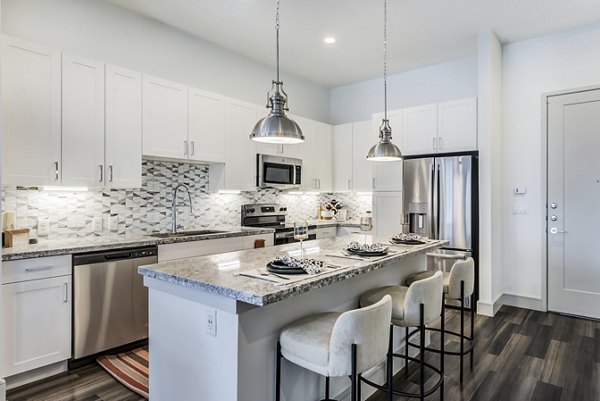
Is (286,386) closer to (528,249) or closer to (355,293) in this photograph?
(355,293)

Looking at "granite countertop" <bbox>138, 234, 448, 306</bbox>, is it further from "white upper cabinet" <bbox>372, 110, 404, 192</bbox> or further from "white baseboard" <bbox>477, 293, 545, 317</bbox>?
"white upper cabinet" <bbox>372, 110, 404, 192</bbox>

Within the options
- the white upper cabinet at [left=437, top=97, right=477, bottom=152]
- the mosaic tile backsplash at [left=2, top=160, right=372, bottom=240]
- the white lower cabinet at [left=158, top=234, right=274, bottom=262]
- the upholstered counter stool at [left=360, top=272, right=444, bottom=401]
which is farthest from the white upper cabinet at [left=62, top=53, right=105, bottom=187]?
the white upper cabinet at [left=437, top=97, right=477, bottom=152]

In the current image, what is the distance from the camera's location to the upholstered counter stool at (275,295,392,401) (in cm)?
156

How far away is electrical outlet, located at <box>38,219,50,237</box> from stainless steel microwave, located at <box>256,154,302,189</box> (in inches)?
90.4

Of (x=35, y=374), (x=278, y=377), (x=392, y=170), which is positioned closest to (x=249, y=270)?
(x=278, y=377)

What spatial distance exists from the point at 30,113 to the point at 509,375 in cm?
414

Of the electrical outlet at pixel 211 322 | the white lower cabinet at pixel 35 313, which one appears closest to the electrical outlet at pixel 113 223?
the white lower cabinet at pixel 35 313

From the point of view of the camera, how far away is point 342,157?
5.91m

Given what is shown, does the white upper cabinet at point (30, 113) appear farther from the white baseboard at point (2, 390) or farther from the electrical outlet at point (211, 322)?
the electrical outlet at point (211, 322)

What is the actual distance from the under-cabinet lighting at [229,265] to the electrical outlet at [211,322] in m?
0.30

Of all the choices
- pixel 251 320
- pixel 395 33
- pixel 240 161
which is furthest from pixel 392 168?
pixel 251 320

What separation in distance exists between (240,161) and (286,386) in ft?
9.88

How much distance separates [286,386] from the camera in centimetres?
190

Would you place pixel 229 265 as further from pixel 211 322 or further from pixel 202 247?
pixel 202 247
